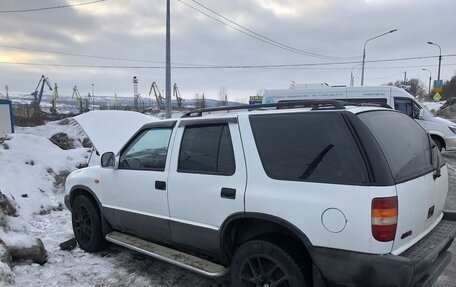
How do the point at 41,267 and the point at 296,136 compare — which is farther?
the point at 41,267

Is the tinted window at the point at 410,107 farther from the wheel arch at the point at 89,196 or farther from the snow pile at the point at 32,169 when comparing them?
the wheel arch at the point at 89,196

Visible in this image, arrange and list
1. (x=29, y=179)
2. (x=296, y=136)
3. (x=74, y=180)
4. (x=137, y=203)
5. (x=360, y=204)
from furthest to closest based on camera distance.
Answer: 1. (x=29, y=179)
2. (x=74, y=180)
3. (x=137, y=203)
4. (x=296, y=136)
5. (x=360, y=204)

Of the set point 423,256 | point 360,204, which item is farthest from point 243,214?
point 423,256

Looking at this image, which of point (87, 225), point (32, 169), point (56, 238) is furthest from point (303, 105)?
point (32, 169)

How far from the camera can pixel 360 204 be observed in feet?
8.89

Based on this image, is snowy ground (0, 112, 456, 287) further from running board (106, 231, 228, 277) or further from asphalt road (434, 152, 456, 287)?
running board (106, 231, 228, 277)

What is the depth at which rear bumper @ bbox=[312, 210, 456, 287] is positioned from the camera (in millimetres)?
2670

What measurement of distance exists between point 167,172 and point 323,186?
182cm

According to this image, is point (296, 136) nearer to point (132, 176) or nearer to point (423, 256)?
point (423, 256)

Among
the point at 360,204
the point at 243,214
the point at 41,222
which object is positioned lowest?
the point at 41,222

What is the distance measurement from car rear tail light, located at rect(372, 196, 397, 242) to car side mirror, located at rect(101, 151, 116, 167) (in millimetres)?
3223

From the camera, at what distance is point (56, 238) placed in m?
5.81

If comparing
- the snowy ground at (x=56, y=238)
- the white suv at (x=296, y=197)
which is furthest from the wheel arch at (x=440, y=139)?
the white suv at (x=296, y=197)

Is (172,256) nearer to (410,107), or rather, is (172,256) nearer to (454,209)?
(454,209)
